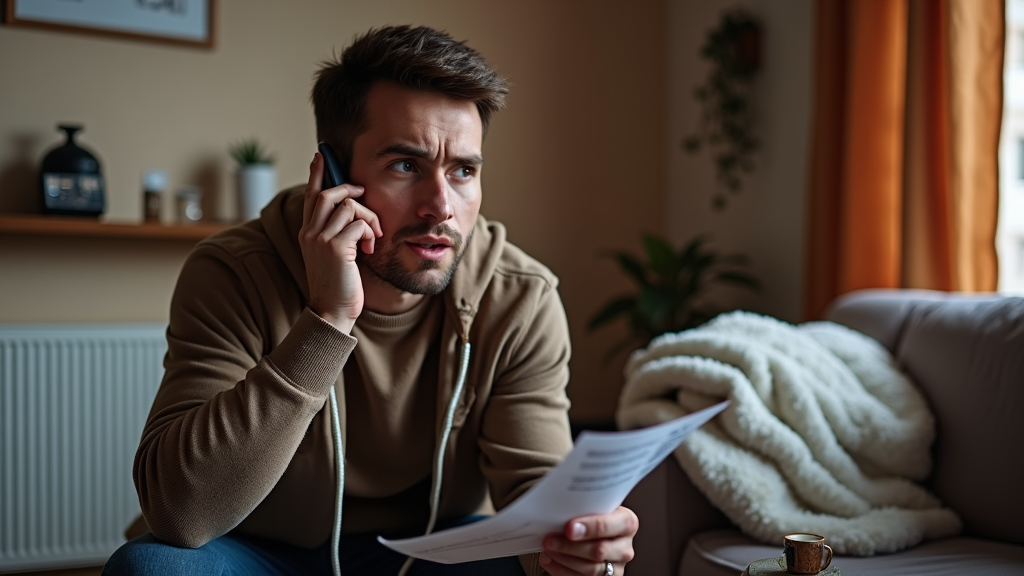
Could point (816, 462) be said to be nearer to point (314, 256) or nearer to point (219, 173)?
point (314, 256)

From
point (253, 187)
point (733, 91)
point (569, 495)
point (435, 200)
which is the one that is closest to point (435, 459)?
point (435, 200)

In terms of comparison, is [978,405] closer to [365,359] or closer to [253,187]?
[365,359]

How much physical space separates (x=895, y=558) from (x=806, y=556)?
24.6 inches

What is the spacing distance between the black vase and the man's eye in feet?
5.16

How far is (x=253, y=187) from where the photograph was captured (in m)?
2.73

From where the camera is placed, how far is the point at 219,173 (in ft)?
9.31

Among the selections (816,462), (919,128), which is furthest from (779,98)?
(816,462)

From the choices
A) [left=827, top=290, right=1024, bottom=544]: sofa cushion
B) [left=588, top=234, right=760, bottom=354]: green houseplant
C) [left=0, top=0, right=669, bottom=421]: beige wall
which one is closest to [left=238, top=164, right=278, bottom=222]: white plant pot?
[left=0, top=0, right=669, bottom=421]: beige wall

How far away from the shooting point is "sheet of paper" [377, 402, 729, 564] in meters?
0.82

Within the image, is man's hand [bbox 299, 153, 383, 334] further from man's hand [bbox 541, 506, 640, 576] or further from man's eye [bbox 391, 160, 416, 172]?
man's hand [bbox 541, 506, 640, 576]

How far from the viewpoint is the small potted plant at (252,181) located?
272 cm

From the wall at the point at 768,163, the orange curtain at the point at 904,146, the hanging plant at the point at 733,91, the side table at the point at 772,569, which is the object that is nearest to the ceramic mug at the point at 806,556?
the side table at the point at 772,569

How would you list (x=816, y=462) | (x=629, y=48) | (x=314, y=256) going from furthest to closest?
1. (x=629, y=48)
2. (x=816, y=462)
3. (x=314, y=256)

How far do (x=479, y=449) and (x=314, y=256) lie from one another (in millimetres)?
457
